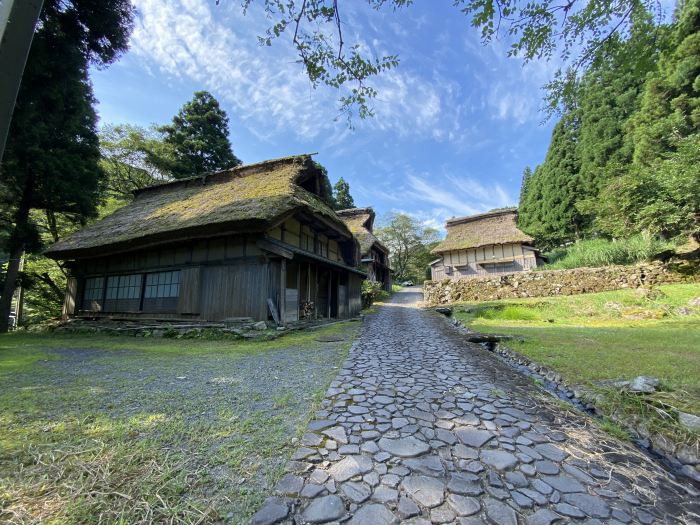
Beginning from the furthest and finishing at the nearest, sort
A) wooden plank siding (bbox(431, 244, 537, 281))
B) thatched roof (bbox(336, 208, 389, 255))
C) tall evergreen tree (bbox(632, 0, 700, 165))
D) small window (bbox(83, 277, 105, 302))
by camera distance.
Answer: thatched roof (bbox(336, 208, 389, 255))
wooden plank siding (bbox(431, 244, 537, 281))
tall evergreen tree (bbox(632, 0, 700, 165))
small window (bbox(83, 277, 105, 302))

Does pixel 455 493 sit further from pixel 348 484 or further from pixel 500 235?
pixel 500 235

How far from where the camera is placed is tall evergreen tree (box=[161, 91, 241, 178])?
20.6 m

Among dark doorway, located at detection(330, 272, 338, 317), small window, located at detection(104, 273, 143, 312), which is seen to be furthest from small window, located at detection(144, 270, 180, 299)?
dark doorway, located at detection(330, 272, 338, 317)

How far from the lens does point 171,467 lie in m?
2.04

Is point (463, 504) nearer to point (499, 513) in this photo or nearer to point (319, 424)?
point (499, 513)

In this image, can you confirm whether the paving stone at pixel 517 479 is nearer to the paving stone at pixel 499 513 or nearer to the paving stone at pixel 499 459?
the paving stone at pixel 499 459

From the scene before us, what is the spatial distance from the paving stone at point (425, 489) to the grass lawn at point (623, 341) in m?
2.30

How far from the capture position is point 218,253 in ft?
30.3

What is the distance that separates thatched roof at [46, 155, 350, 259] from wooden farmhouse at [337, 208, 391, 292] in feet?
33.3

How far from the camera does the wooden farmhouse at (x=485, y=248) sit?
22062 millimetres

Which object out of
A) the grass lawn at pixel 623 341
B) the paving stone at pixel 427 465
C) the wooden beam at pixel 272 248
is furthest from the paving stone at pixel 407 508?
the wooden beam at pixel 272 248

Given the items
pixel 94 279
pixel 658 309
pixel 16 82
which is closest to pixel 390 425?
pixel 16 82

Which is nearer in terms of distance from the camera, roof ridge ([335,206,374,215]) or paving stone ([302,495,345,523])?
paving stone ([302,495,345,523])

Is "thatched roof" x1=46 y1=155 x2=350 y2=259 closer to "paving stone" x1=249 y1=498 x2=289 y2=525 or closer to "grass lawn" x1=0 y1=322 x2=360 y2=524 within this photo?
"grass lawn" x1=0 y1=322 x2=360 y2=524
